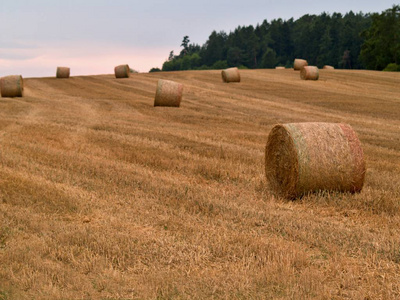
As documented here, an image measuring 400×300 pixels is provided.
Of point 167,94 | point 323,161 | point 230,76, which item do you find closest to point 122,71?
point 230,76

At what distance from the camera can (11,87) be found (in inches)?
926

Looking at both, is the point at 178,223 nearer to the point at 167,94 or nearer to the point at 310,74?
the point at 167,94

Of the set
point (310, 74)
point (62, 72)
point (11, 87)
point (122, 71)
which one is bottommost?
point (11, 87)

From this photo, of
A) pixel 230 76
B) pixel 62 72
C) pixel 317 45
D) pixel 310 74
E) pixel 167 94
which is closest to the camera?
pixel 167 94

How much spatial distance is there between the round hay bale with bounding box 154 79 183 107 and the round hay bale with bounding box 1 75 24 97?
8.48 meters

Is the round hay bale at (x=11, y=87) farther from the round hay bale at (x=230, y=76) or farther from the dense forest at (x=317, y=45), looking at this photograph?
the dense forest at (x=317, y=45)

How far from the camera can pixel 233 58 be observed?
381ft

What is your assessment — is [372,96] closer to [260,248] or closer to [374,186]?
[374,186]

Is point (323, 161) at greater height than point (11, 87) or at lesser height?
lesser

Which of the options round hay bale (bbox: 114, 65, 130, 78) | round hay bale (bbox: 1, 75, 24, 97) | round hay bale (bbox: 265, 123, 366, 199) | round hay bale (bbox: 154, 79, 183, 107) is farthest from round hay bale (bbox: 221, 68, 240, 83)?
round hay bale (bbox: 265, 123, 366, 199)

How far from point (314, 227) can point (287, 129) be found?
84.7 inches

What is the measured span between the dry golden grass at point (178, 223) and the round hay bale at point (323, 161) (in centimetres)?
22

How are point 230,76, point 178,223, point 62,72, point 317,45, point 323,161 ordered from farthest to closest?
1. point 317,45
2. point 62,72
3. point 230,76
4. point 323,161
5. point 178,223

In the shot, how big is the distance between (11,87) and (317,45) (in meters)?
83.2
